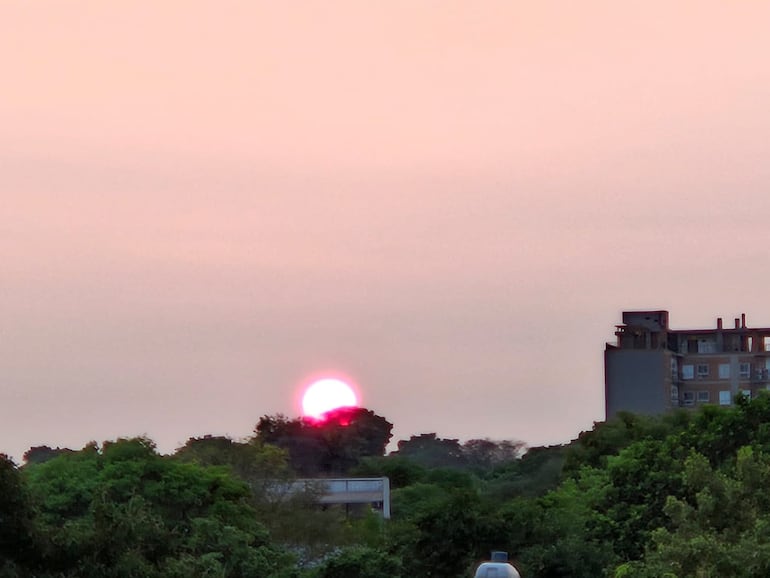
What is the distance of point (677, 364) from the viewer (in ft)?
590

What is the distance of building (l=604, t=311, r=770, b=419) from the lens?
553ft

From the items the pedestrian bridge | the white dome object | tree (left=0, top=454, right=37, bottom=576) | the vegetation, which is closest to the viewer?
the white dome object

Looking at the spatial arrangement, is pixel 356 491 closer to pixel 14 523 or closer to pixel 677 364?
pixel 14 523

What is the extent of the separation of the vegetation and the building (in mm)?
82035

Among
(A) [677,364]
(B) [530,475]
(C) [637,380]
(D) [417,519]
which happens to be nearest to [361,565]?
(D) [417,519]

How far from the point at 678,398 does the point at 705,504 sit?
14603 centimetres

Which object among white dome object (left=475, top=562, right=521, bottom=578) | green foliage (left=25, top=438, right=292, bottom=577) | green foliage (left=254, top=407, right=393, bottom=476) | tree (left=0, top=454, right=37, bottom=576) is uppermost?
green foliage (left=254, top=407, right=393, bottom=476)

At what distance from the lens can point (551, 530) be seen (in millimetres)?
44312

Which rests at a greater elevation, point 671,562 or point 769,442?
point 769,442

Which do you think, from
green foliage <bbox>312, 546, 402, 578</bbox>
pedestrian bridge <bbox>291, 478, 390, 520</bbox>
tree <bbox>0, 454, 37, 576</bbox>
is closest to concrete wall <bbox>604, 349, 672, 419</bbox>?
pedestrian bridge <bbox>291, 478, 390, 520</bbox>

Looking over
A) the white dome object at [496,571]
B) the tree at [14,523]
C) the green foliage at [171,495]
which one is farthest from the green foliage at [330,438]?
the white dome object at [496,571]

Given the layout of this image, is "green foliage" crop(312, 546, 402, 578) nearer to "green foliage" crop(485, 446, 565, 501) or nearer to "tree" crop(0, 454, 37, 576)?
"tree" crop(0, 454, 37, 576)

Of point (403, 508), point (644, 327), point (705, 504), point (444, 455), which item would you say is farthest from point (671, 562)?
point (444, 455)

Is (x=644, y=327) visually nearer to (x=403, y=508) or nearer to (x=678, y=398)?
(x=678, y=398)
